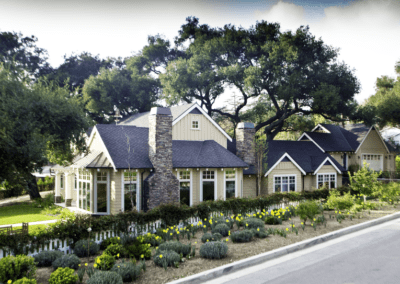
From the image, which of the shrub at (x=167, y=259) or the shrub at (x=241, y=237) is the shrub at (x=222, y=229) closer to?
the shrub at (x=241, y=237)

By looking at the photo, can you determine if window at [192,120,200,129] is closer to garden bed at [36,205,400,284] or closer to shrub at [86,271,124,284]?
garden bed at [36,205,400,284]

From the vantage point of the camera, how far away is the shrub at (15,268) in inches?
286

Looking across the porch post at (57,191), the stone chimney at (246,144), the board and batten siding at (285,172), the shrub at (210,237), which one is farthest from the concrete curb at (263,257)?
the porch post at (57,191)

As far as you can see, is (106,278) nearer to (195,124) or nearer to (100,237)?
(100,237)

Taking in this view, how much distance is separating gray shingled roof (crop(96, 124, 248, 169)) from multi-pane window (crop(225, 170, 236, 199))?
0.65 m

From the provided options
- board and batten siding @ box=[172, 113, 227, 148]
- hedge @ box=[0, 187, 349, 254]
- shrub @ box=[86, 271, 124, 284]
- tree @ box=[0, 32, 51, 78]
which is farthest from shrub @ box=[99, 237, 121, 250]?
tree @ box=[0, 32, 51, 78]

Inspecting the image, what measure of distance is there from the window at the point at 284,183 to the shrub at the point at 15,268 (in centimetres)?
1891

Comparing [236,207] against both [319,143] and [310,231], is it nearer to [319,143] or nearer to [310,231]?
[310,231]

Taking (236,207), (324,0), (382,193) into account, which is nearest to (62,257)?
(236,207)

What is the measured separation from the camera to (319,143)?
103 ft

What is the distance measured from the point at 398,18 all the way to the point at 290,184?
1450cm

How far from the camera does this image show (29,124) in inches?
500

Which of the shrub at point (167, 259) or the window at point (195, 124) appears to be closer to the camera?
the shrub at point (167, 259)

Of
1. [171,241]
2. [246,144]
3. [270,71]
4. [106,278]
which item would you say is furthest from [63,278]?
[270,71]
